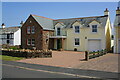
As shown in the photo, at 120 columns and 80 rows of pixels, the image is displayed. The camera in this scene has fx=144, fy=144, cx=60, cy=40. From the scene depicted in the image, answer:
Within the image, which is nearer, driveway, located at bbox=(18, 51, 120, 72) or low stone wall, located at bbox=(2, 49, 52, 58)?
driveway, located at bbox=(18, 51, 120, 72)

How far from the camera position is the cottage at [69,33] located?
25525 millimetres

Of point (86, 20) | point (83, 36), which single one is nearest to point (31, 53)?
point (83, 36)

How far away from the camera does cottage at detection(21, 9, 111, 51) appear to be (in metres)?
25.5

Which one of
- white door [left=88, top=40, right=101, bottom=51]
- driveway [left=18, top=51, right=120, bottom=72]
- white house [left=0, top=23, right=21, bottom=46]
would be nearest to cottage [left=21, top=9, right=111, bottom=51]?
white door [left=88, top=40, right=101, bottom=51]

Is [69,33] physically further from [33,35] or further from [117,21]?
[117,21]

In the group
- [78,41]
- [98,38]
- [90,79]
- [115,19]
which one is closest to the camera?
[90,79]

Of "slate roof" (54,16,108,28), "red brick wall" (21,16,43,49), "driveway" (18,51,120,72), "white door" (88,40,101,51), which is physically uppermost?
"slate roof" (54,16,108,28)

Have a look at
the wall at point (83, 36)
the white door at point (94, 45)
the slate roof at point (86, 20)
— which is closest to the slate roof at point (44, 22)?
the slate roof at point (86, 20)

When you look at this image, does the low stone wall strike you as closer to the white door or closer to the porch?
the porch

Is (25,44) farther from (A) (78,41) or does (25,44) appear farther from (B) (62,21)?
(A) (78,41)

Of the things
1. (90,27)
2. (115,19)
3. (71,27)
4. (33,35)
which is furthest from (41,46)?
(115,19)

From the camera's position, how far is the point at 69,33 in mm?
28250

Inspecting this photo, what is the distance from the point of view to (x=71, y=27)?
2816 centimetres

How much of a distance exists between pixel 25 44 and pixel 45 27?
5989 mm
